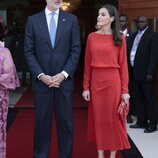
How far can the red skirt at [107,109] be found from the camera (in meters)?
4.63

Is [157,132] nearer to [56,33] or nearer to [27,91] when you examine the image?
[56,33]

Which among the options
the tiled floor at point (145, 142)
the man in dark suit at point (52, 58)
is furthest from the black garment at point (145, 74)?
the man in dark suit at point (52, 58)

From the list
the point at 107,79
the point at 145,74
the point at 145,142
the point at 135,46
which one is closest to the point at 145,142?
the point at 145,142

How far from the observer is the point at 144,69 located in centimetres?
675

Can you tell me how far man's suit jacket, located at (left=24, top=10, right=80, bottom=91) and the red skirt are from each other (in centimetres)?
29

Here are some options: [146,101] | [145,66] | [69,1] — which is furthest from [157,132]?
[69,1]

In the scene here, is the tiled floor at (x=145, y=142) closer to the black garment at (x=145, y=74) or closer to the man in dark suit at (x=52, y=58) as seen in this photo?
the black garment at (x=145, y=74)

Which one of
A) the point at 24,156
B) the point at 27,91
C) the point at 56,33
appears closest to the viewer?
the point at 56,33

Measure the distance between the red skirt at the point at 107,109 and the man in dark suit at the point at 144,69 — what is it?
2.03 m

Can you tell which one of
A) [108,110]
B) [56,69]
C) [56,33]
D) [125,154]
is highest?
[56,33]

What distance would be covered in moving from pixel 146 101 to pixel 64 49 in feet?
8.72

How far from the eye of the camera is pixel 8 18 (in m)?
15.4

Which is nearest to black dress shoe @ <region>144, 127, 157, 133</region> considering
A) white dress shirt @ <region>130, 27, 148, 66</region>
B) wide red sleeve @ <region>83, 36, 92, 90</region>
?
white dress shirt @ <region>130, 27, 148, 66</region>

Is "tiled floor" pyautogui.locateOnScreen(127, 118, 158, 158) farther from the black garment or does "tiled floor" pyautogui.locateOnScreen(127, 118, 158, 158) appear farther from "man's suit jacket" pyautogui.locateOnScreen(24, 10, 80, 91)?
"man's suit jacket" pyautogui.locateOnScreen(24, 10, 80, 91)
